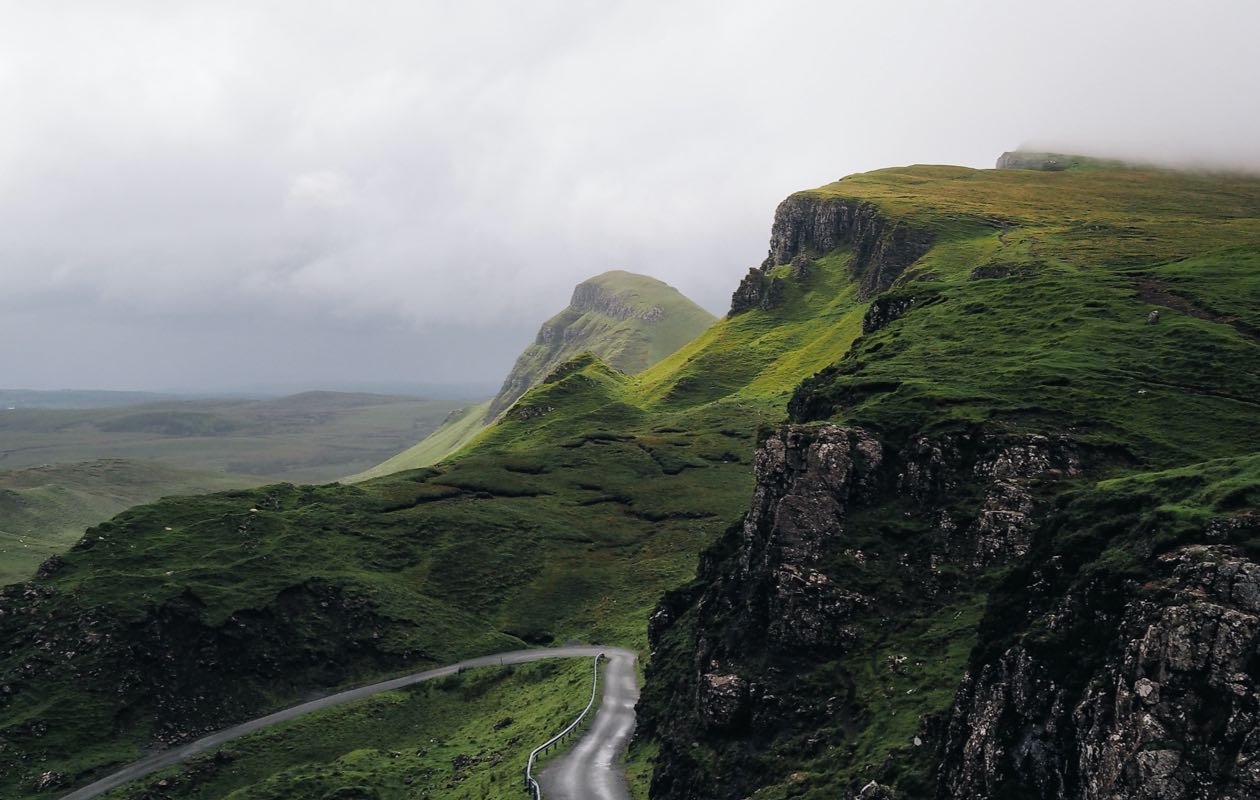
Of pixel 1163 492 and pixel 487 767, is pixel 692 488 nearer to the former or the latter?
pixel 487 767

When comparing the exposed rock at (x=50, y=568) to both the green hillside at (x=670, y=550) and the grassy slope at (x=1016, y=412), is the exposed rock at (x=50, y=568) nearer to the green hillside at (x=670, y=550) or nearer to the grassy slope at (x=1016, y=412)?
the green hillside at (x=670, y=550)

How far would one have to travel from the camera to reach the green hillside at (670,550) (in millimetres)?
58250

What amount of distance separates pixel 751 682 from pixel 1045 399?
3414 centimetres

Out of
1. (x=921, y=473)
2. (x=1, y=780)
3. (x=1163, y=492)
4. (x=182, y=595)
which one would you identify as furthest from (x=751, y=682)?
(x=182, y=595)

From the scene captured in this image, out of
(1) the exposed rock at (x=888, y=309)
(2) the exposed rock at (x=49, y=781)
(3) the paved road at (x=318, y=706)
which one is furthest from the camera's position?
(1) the exposed rock at (x=888, y=309)

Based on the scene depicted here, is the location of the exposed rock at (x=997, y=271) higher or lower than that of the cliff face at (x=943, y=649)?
higher

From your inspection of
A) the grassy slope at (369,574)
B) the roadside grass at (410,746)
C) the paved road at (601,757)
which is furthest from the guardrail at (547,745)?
the grassy slope at (369,574)

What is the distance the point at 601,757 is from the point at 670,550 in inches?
2765

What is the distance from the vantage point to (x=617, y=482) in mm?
175625

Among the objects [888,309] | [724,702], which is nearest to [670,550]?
[888,309]

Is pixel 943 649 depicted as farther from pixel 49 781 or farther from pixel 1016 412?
pixel 49 781

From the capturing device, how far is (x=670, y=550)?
470ft

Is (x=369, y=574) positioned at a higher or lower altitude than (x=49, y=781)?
higher

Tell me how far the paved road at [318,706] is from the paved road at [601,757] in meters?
1.03
